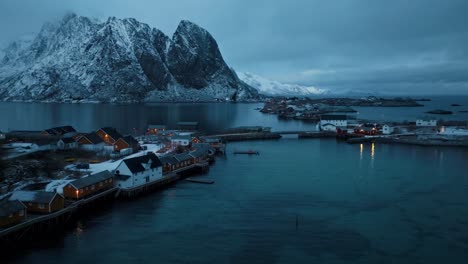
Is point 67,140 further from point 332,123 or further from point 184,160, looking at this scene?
point 332,123

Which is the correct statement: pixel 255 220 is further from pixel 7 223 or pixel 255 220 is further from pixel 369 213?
pixel 7 223

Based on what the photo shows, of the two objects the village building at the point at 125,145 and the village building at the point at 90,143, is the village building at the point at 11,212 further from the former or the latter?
the village building at the point at 90,143

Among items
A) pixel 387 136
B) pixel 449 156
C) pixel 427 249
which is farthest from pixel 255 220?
pixel 387 136

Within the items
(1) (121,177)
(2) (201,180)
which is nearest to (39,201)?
(1) (121,177)

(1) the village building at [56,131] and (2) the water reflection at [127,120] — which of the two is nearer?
(1) the village building at [56,131]

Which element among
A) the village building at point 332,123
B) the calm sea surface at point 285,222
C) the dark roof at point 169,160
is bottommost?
the calm sea surface at point 285,222

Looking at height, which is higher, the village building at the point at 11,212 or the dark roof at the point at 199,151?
the dark roof at the point at 199,151

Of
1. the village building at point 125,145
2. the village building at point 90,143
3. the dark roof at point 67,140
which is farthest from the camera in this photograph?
the village building at point 90,143

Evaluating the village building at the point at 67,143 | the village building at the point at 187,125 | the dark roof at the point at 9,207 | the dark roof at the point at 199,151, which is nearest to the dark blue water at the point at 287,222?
the dark roof at the point at 199,151
